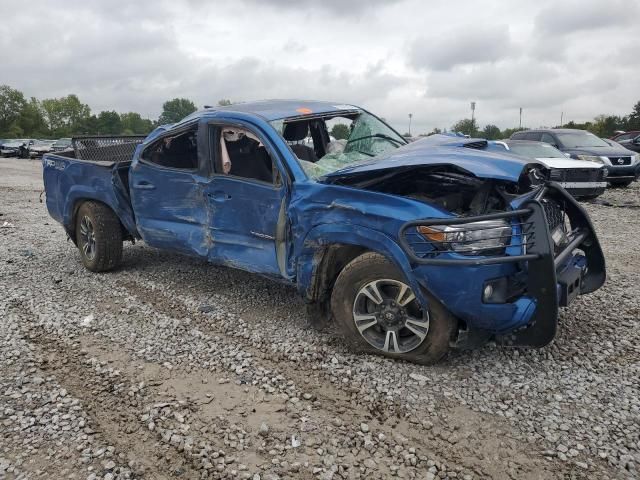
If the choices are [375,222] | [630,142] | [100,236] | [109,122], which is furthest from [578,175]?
[109,122]

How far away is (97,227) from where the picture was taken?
579 centimetres

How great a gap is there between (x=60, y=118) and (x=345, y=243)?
10341 cm

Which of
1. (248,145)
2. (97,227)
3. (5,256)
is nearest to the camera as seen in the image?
(248,145)

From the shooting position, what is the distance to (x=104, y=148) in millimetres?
6906

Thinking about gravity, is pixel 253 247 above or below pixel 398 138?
below

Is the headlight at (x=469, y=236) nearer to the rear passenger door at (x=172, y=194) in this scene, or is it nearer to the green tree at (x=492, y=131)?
the rear passenger door at (x=172, y=194)

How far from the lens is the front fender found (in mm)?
3238

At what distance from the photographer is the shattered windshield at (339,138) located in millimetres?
4512

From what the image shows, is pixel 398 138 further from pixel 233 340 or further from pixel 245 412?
pixel 245 412

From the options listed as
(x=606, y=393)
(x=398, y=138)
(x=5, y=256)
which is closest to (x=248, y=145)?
(x=398, y=138)

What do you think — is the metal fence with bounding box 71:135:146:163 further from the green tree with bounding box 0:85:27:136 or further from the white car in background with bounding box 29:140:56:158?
the green tree with bounding box 0:85:27:136

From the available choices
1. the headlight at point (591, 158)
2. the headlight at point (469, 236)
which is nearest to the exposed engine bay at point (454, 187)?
the headlight at point (469, 236)

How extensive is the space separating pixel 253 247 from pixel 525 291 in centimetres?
214

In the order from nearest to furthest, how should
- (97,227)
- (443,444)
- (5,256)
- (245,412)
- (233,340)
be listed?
(443,444) < (245,412) < (233,340) < (97,227) < (5,256)
